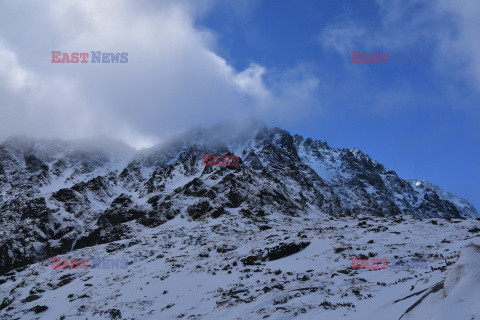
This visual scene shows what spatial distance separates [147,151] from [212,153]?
41.7 meters

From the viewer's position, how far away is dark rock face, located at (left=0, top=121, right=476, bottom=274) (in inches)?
2734

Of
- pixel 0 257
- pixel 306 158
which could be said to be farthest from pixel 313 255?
pixel 306 158

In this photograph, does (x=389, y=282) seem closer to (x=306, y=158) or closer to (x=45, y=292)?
(x=45, y=292)

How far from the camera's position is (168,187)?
97000 mm

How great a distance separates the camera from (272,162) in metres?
119

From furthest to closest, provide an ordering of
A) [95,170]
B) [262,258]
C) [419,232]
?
[95,170], [419,232], [262,258]

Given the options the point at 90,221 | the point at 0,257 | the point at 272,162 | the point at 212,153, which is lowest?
the point at 0,257

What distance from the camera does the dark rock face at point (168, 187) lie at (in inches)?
2734
